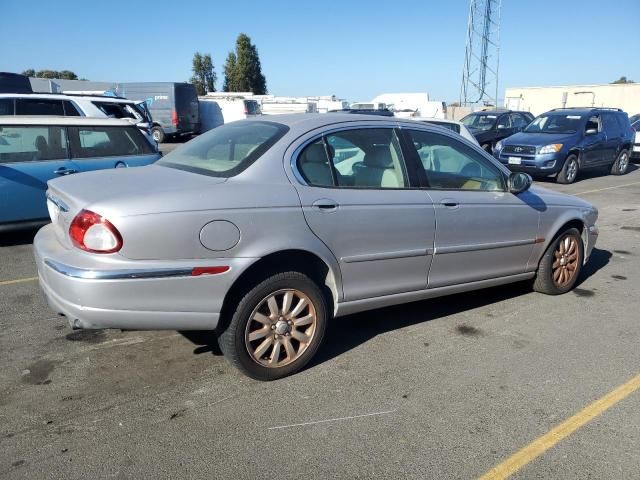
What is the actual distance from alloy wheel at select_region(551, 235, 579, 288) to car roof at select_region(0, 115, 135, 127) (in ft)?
17.8

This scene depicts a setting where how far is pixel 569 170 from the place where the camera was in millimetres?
13422

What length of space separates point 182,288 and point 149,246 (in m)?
0.30

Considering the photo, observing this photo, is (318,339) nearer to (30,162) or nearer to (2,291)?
(2,291)

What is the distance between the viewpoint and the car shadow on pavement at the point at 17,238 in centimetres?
680

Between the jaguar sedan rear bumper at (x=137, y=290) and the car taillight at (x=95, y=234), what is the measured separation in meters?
0.05

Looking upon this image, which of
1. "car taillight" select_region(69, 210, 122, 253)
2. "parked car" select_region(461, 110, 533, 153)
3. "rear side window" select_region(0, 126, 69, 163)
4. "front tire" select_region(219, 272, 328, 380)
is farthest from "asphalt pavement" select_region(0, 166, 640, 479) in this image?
"parked car" select_region(461, 110, 533, 153)

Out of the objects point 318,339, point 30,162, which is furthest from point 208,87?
point 318,339

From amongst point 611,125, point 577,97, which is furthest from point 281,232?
point 577,97

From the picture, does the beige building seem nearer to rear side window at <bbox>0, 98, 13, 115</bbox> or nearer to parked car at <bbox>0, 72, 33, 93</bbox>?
parked car at <bbox>0, 72, 33, 93</bbox>

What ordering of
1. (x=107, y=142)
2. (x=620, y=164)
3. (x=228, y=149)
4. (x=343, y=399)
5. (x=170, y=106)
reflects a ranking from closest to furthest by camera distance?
(x=343, y=399) < (x=228, y=149) < (x=107, y=142) < (x=620, y=164) < (x=170, y=106)

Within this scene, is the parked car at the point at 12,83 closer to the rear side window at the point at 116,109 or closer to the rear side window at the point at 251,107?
the rear side window at the point at 116,109

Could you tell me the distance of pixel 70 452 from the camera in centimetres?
266

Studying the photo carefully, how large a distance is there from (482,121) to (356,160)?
1579cm

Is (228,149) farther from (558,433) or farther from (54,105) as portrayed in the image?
(54,105)
